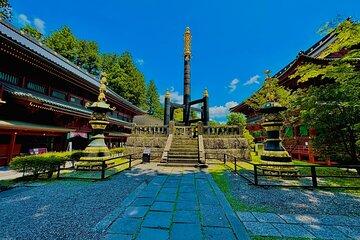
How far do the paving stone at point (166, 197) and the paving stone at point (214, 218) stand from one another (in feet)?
3.40

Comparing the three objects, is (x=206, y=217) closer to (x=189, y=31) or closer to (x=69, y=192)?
(x=69, y=192)

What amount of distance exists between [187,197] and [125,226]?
1926 millimetres

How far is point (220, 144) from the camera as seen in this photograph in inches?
469

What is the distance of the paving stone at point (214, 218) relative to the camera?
288 cm

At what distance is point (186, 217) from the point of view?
3121 mm

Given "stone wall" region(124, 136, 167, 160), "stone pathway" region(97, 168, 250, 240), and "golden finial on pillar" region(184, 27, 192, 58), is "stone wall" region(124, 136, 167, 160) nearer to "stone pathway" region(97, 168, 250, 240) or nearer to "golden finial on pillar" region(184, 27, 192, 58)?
"stone pathway" region(97, 168, 250, 240)

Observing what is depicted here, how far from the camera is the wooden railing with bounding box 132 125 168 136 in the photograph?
1323 cm

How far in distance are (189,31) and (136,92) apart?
18699 millimetres

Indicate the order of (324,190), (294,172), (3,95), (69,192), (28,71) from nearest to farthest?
(69,192)
(324,190)
(294,172)
(3,95)
(28,71)

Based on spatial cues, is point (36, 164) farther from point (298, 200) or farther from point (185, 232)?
point (298, 200)

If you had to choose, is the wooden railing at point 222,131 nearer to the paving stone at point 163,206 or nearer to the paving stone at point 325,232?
the paving stone at point 163,206

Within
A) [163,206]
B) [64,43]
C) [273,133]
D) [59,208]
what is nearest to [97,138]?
[59,208]

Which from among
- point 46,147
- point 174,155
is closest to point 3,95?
point 46,147

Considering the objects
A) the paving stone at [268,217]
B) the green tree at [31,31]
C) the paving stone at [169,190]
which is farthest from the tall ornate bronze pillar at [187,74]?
the green tree at [31,31]
